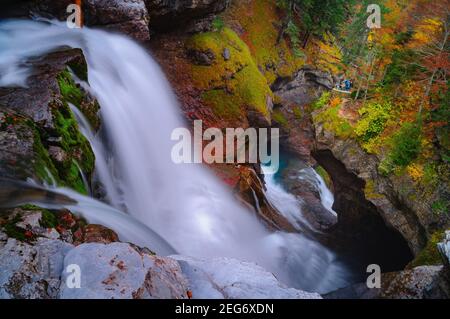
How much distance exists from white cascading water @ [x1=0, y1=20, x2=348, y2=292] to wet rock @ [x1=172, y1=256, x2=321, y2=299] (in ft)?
15.7

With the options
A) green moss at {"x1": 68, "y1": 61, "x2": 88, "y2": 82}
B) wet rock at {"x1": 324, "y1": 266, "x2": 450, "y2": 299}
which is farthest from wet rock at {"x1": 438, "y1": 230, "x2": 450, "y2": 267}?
green moss at {"x1": 68, "y1": 61, "x2": 88, "y2": 82}

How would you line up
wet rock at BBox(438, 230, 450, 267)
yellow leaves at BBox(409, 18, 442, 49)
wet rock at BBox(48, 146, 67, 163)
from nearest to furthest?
wet rock at BBox(438, 230, 450, 267)
wet rock at BBox(48, 146, 67, 163)
yellow leaves at BBox(409, 18, 442, 49)

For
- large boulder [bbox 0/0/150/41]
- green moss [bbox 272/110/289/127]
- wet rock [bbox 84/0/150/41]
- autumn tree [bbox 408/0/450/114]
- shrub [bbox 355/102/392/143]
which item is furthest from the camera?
green moss [bbox 272/110/289/127]

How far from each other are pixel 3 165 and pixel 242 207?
1018 cm

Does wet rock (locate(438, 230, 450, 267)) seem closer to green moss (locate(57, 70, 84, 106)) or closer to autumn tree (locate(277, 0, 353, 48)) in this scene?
green moss (locate(57, 70, 84, 106))

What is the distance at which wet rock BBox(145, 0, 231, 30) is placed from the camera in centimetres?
1650

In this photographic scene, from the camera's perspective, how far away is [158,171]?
1398 centimetres

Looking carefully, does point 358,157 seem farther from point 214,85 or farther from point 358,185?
point 214,85

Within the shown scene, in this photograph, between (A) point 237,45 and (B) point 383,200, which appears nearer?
(B) point 383,200

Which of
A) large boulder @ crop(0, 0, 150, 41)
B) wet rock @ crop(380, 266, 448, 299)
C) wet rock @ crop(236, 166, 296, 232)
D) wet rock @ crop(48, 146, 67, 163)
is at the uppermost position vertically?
large boulder @ crop(0, 0, 150, 41)

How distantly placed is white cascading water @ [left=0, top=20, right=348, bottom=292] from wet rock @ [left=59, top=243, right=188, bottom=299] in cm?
517

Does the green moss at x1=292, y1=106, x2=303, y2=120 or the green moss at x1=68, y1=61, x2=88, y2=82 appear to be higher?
the green moss at x1=68, y1=61, x2=88, y2=82

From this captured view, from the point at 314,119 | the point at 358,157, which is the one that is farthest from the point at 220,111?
the point at 358,157

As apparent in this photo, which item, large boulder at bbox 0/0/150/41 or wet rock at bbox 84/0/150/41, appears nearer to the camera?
large boulder at bbox 0/0/150/41
